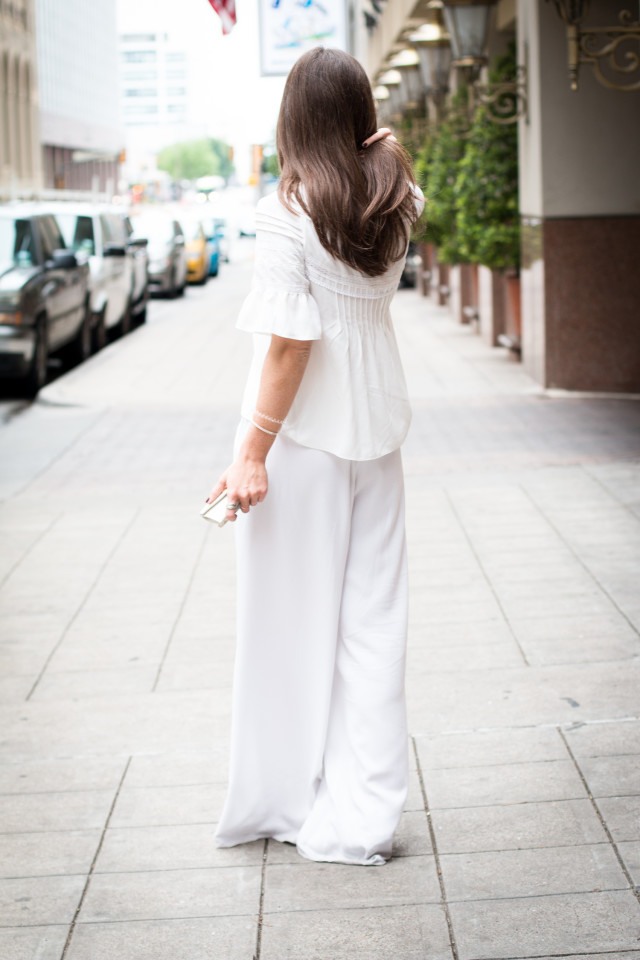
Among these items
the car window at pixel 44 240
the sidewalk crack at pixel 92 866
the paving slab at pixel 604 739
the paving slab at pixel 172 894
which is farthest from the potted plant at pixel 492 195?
the paving slab at pixel 172 894

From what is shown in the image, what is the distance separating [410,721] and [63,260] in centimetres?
1067

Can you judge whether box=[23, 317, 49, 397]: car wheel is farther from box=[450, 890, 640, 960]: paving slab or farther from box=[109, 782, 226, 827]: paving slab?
box=[450, 890, 640, 960]: paving slab

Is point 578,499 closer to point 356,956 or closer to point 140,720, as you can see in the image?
point 140,720

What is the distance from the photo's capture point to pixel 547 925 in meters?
2.84

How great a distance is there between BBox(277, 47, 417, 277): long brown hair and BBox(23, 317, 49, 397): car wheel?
1024 cm

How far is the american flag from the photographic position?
47.1ft

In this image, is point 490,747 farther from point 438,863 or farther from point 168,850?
point 168,850

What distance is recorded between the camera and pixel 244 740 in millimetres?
3256

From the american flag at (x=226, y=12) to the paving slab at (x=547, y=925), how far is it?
13.1 m

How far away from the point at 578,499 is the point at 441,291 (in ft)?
42.3

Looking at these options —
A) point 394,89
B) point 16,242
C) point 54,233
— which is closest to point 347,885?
point 16,242

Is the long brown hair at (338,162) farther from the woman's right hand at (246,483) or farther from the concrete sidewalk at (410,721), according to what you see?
the concrete sidewalk at (410,721)

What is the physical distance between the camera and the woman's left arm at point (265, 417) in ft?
9.55

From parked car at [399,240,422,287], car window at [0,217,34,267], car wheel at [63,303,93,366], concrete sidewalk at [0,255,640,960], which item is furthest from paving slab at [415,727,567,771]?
parked car at [399,240,422,287]
